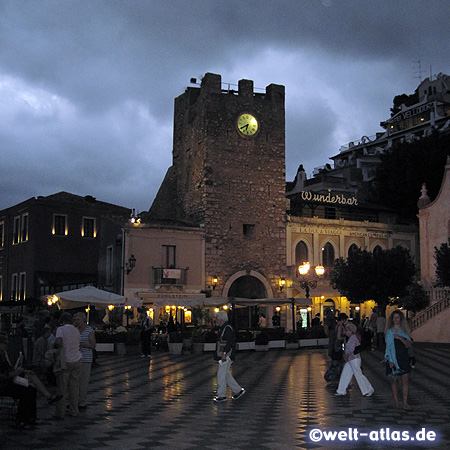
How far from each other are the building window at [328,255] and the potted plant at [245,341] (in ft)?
50.6

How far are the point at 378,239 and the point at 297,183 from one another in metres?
22.8

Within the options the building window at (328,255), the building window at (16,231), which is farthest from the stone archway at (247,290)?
the building window at (16,231)

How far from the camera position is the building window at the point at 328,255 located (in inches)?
1631

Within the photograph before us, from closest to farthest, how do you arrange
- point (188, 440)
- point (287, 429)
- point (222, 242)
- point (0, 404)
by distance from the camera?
point (188, 440) → point (287, 429) → point (0, 404) → point (222, 242)

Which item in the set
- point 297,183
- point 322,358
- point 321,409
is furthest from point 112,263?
point 297,183

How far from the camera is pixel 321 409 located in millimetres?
11078

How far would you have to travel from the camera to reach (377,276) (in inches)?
1385

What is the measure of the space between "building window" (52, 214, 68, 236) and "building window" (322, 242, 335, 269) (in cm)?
1650

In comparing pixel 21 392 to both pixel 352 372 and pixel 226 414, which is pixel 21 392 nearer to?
pixel 226 414

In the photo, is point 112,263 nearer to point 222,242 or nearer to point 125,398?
point 222,242

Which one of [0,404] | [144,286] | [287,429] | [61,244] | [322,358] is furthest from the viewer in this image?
[61,244]

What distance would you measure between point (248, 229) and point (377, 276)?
829 centimetres

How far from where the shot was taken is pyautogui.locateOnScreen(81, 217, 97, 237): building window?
42875mm

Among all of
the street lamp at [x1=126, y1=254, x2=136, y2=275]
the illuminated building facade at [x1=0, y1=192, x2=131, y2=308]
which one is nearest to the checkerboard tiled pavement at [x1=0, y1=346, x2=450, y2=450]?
the street lamp at [x1=126, y1=254, x2=136, y2=275]
